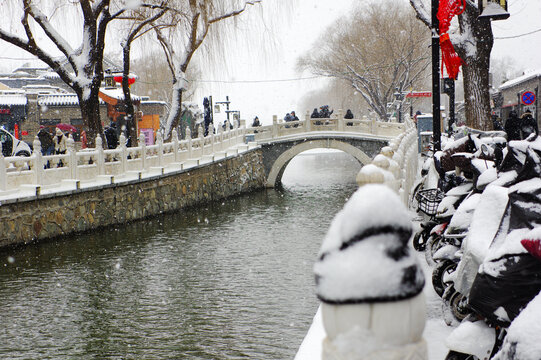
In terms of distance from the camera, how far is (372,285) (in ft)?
→ 5.57

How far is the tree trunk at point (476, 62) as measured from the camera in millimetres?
14047

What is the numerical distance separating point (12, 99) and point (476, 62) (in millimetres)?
24113

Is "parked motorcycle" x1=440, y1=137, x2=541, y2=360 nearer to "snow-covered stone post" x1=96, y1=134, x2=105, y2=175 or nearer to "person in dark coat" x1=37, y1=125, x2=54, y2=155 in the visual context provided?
"snow-covered stone post" x1=96, y1=134, x2=105, y2=175

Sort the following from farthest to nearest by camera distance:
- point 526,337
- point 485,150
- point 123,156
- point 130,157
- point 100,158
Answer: point 130,157 < point 123,156 < point 100,158 < point 485,150 < point 526,337

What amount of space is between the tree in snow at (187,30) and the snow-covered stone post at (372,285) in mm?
20127

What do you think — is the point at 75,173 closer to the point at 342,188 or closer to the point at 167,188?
the point at 167,188

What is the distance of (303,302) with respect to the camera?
11.0m

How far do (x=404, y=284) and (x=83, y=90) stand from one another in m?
17.3

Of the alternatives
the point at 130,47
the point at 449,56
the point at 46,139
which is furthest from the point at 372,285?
the point at 130,47

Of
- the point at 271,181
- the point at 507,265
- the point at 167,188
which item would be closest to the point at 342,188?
the point at 271,181

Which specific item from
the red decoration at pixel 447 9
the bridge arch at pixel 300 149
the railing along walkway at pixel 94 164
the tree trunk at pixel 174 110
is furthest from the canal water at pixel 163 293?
the bridge arch at pixel 300 149

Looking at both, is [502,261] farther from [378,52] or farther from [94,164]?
[378,52]

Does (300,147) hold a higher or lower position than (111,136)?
lower

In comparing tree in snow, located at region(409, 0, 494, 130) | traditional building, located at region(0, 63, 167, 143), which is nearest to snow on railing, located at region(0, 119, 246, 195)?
traditional building, located at region(0, 63, 167, 143)
